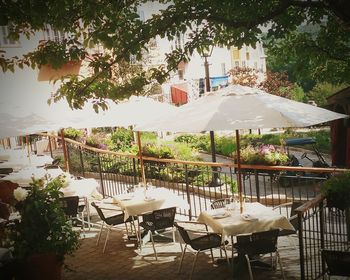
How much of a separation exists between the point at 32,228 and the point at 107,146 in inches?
516

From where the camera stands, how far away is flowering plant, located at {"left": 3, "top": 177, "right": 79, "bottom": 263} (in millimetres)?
5000

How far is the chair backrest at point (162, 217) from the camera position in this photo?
21.9ft

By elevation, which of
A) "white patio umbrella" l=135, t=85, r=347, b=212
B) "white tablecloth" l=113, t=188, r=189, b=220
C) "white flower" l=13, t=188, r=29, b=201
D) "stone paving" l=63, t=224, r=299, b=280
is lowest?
"stone paving" l=63, t=224, r=299, b=280

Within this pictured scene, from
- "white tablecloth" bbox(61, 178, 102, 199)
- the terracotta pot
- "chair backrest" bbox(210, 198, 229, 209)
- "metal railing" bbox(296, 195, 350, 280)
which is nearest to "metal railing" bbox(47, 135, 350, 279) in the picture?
"chair backrest" bbox(210, 198, 229, 209)

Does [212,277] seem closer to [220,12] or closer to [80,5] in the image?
[220,12]

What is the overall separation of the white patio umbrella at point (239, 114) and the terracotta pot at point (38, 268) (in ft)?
8.24

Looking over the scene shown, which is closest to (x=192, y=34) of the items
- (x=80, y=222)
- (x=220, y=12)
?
(x=220, y=12)

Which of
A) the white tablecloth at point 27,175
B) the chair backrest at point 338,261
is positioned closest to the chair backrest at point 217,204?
the chair backrest at point 338,261

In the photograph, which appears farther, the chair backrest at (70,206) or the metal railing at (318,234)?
the chair backrest at (70,206)

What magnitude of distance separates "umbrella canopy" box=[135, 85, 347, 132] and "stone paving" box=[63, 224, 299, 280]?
7.00 feet

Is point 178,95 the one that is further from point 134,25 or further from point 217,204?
point 134,25

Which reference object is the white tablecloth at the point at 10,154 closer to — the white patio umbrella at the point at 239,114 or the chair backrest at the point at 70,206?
the chair backrest at the point at 70,206

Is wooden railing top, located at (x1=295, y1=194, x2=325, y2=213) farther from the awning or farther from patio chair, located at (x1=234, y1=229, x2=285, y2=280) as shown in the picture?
the awning

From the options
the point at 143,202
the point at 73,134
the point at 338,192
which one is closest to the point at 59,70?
the point at 143,202
